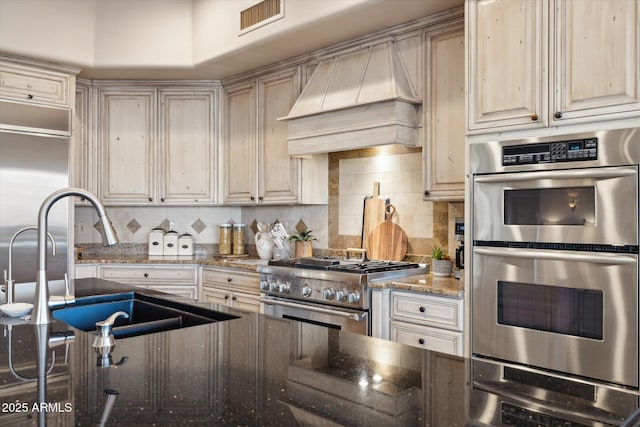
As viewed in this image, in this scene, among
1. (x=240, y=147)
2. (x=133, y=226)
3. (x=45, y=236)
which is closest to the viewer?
(x=45, y=236)

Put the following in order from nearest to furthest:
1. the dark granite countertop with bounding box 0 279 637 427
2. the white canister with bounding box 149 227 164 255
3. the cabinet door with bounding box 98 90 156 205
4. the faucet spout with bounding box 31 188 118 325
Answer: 1. the dark granite countertop with bounding box 0 279 637 427
2. the faucet spout with bounding box 31 188 118 325
3. the cabinet door with bounding box 98 90 156 205
4. the white canister with bounding box 149 227 164 255

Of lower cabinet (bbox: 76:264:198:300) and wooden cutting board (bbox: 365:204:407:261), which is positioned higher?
wooden cutting board (bbox: 365:204:407:261)

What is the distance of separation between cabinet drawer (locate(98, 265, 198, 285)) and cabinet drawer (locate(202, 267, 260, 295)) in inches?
5.2

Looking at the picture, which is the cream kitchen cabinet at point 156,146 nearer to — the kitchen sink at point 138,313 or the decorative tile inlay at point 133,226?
the decorative tile inlay at point 133,226

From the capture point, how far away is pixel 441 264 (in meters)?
3.14

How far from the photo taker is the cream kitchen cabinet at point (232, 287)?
12.5 feet

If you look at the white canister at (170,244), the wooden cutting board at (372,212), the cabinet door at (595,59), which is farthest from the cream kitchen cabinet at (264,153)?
the cabinet door at (595,59)

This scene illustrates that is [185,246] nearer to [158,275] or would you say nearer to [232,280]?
[158,275]

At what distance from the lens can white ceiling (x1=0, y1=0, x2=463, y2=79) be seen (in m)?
3.12

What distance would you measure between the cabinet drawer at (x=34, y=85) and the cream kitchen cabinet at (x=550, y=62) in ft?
10.5

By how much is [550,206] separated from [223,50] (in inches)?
106

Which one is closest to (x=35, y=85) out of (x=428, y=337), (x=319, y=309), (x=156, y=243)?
(x=156, y=243)

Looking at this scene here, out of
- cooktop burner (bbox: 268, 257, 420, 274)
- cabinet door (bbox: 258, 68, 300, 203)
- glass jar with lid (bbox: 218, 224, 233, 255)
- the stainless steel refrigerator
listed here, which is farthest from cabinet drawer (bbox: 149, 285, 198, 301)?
cooktop burner (bbox: 268, 257, 420, 274)

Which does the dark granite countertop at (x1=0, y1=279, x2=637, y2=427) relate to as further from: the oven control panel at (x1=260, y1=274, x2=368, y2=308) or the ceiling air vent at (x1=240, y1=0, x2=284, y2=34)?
the ceiling air vent at (x1=240, y1=0, x2=284, y2=34)
